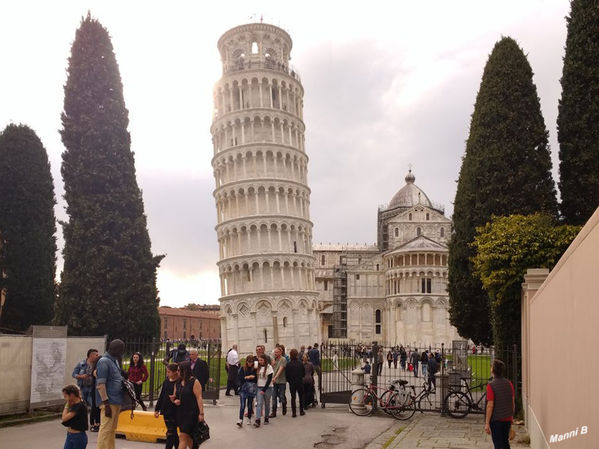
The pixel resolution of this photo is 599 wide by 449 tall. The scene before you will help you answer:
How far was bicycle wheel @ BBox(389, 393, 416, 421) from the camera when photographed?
15070mm

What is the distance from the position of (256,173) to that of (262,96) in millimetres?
7707

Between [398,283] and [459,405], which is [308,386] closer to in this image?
[459,405]

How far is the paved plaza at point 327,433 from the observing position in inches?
451

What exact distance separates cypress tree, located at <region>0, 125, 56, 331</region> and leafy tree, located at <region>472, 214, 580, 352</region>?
2234 cm

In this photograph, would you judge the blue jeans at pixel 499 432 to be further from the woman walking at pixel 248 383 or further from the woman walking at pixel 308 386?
the woman walking at pixel 308 386

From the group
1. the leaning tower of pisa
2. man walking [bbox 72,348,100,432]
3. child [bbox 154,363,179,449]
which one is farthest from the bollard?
the leaning tower of pisa

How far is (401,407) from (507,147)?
932cm

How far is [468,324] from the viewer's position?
21594 mm

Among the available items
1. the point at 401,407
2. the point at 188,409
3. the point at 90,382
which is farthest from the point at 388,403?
the point at 188,409

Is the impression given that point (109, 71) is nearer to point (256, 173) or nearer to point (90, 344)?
point (90, 344)

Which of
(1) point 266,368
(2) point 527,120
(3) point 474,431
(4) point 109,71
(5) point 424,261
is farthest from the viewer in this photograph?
(5) point 424,261

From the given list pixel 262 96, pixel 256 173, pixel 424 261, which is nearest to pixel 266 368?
pixel 256 173

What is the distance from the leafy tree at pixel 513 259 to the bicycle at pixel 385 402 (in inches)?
110

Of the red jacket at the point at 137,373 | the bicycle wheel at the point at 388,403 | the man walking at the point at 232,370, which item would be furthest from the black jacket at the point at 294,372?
the man walking at the point at 232,370
